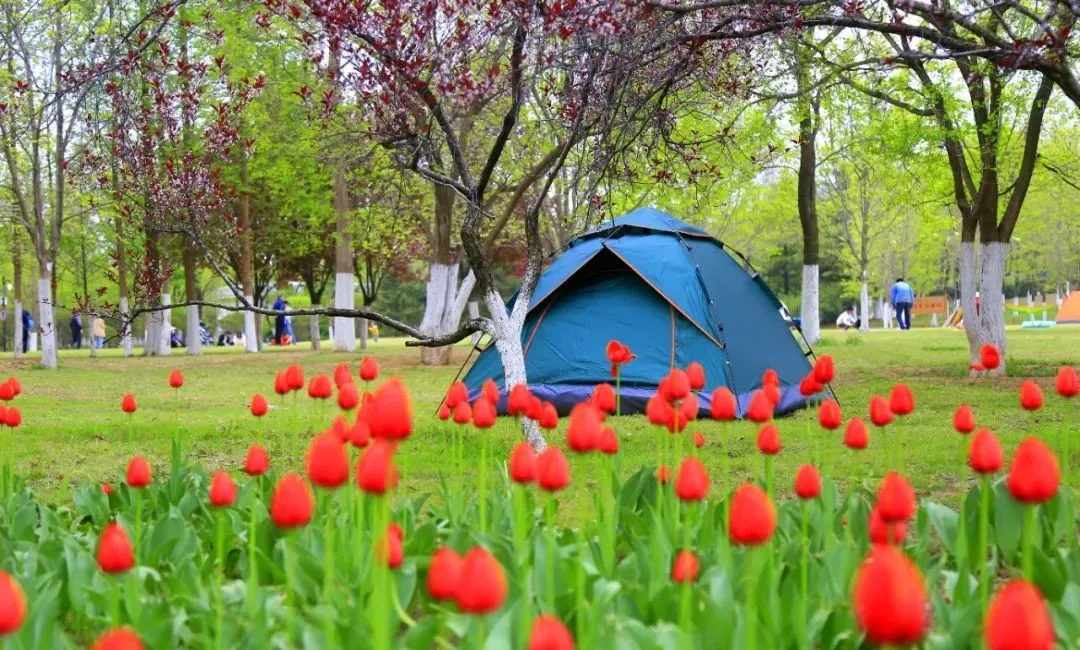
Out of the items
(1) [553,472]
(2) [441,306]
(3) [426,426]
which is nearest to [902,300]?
(2) [441,306]

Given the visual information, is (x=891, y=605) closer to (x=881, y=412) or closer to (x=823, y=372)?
(x=881, y=412)

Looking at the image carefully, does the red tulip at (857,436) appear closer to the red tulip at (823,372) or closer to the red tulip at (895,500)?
the red tulip at (823,372)

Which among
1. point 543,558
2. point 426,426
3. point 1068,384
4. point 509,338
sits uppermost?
point 509,338

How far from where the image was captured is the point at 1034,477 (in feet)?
7.29

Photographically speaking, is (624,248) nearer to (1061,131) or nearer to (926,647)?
(926,647)

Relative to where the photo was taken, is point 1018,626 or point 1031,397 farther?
point 1031,397

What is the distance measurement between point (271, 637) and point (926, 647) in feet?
5.46

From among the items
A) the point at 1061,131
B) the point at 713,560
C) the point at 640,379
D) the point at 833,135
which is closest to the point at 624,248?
the point at 640,379

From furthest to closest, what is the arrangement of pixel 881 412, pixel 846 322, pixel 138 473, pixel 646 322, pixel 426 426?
pixel 846 322 < pixel 646 322 < pixel 426 426 < pixel 881 412 < pixel 138 473

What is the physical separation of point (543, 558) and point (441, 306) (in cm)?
1614

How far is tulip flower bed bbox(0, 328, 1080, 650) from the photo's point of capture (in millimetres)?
2084

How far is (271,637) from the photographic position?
8.48ft

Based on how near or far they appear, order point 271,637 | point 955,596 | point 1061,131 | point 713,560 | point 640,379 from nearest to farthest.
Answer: point 271,637 → point 955,596 → point 713,560 → point 640,379 → point 1061,131

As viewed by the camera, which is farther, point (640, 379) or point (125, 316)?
point (640, 379)
